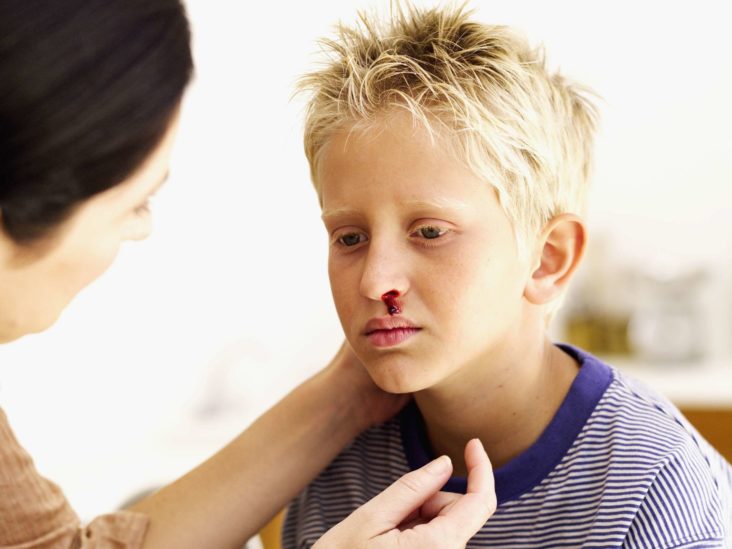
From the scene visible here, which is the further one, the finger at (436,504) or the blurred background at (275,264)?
the blurred background at (275,264)

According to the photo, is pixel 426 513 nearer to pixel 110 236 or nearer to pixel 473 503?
pixel 473 503

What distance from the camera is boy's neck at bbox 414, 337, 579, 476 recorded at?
1.05 metres

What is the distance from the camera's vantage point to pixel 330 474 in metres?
1.18

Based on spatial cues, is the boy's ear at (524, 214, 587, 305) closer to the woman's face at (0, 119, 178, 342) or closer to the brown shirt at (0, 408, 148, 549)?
the woman's face at (0, 119, 178, 342)

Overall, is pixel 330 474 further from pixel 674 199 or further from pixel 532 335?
pixel 674 199

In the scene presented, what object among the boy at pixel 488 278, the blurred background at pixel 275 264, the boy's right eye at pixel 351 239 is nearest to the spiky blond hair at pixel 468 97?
the boy at pixel 488 278

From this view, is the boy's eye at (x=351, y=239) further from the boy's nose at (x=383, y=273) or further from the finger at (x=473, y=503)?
the finger at (x=473, y=503)

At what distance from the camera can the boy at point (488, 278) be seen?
930 mm

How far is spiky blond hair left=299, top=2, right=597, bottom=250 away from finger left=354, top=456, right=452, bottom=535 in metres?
0.28

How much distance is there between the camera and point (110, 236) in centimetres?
84

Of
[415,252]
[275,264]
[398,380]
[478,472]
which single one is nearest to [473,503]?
[478,472]

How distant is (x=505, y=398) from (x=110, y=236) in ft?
1.60

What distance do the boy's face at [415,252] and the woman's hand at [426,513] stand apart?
11 cm

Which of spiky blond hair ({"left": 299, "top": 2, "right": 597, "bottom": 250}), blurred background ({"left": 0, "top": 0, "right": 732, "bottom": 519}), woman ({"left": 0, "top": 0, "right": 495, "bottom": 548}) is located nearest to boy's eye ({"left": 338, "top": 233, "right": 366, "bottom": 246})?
spiky blond hair ({"left": 299, "top": 2, "right": 597, "bottom": 250})
